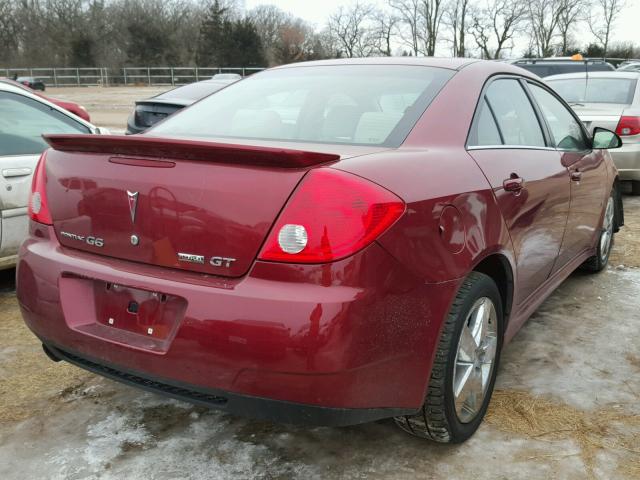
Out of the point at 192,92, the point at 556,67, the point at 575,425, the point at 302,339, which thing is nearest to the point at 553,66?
the point at 556,67

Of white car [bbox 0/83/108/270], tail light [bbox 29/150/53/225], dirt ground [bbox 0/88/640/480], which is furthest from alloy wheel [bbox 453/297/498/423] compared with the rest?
white car [bbox 0/83/108/270]

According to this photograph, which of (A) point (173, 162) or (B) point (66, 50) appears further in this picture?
(B) point (66, 50)

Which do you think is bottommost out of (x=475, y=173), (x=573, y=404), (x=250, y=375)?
(x=573, y=404)

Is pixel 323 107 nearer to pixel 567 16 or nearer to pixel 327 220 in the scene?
pixel 327 220

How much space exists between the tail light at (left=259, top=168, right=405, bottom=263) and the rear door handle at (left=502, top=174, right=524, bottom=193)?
0.87 meters

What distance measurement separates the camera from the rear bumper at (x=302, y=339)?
70.5 inches

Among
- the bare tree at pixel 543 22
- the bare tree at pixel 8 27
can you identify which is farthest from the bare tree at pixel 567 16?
the bare tree at pixel 8 27

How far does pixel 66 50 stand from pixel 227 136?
54029 mm

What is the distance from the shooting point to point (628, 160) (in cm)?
706

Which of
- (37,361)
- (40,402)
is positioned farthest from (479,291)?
(37,361)

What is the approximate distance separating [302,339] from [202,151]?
26.2 inches

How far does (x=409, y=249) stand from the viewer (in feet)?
6.31

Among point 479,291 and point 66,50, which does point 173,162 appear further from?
point 66,50

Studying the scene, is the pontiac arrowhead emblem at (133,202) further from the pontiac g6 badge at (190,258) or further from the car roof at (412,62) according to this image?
the car roof at (412,62)
